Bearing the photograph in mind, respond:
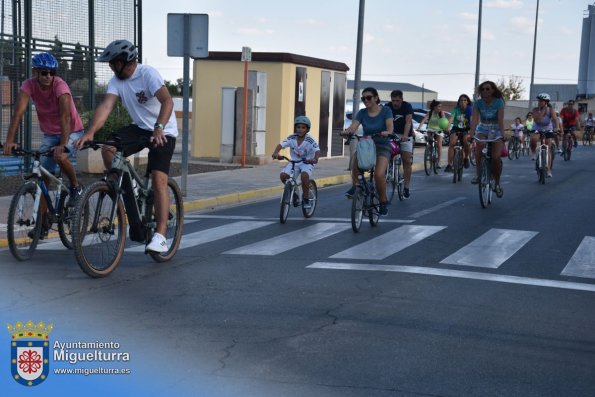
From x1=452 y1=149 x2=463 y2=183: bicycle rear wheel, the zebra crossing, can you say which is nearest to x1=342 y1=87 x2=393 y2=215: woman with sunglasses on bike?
the zebra crossing

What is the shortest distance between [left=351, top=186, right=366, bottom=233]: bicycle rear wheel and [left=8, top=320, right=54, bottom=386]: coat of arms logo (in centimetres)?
590

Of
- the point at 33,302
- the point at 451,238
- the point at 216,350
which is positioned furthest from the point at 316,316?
the point at 451,238

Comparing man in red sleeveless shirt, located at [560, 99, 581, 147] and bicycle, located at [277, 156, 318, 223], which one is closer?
bicycle, located at [277, 156, 318, 223]

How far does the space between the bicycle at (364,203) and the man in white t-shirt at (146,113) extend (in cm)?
342

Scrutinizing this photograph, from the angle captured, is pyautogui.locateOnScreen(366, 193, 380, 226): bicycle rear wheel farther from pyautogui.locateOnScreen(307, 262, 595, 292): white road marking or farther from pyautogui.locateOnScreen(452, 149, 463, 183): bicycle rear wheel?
pyautogui.locateOnScreen(452, 149, 463, 183): bicycle rear wheel

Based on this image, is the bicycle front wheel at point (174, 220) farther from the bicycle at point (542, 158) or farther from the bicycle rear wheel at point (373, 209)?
the bicycle at point (542, 158)

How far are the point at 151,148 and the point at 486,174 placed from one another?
7.91m

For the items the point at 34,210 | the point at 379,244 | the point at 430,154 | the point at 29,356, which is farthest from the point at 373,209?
the point at 430,154

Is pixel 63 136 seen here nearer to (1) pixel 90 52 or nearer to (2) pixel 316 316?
(2) pixel 316 316

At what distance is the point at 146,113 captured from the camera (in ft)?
28.8

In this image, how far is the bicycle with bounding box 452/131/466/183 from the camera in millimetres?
20547

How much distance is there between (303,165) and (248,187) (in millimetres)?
4358

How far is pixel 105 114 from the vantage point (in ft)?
28.6

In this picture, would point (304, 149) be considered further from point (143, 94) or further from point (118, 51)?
point (118, 51)
